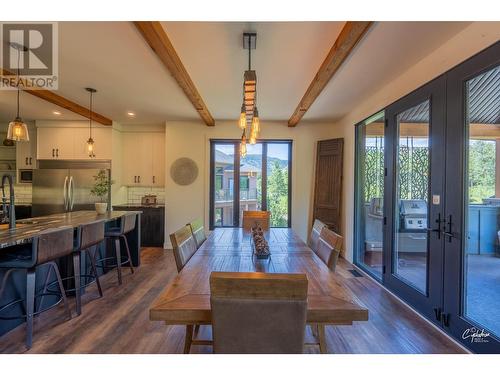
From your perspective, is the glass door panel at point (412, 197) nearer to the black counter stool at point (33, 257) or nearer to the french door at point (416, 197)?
the french door at point (416, 197)

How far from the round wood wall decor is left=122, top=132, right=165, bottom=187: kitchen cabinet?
554 millimetres

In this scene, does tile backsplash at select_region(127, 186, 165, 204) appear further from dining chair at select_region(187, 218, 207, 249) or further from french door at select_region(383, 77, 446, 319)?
french door at select_region(383, 77, 446, 319)

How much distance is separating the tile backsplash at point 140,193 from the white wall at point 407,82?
3.85m

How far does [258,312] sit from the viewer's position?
112 cm

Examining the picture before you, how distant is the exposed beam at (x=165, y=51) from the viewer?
2072 millimetres

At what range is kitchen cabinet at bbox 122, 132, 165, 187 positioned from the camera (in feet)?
19.1

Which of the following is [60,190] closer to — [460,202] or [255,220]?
[255,220]

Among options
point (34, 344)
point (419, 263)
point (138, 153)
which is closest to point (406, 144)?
point (419, 263)

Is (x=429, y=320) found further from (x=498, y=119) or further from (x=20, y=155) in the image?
(x=20, y=155)

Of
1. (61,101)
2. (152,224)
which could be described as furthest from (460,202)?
(61,101)

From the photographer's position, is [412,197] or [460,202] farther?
[412,197]

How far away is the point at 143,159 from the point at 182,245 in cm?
428

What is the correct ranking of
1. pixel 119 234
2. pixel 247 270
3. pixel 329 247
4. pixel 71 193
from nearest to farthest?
pixel 247 270 → pixel 329 247 → pixel 119 234 → pixel 71 193

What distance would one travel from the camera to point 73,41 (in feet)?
7.89
